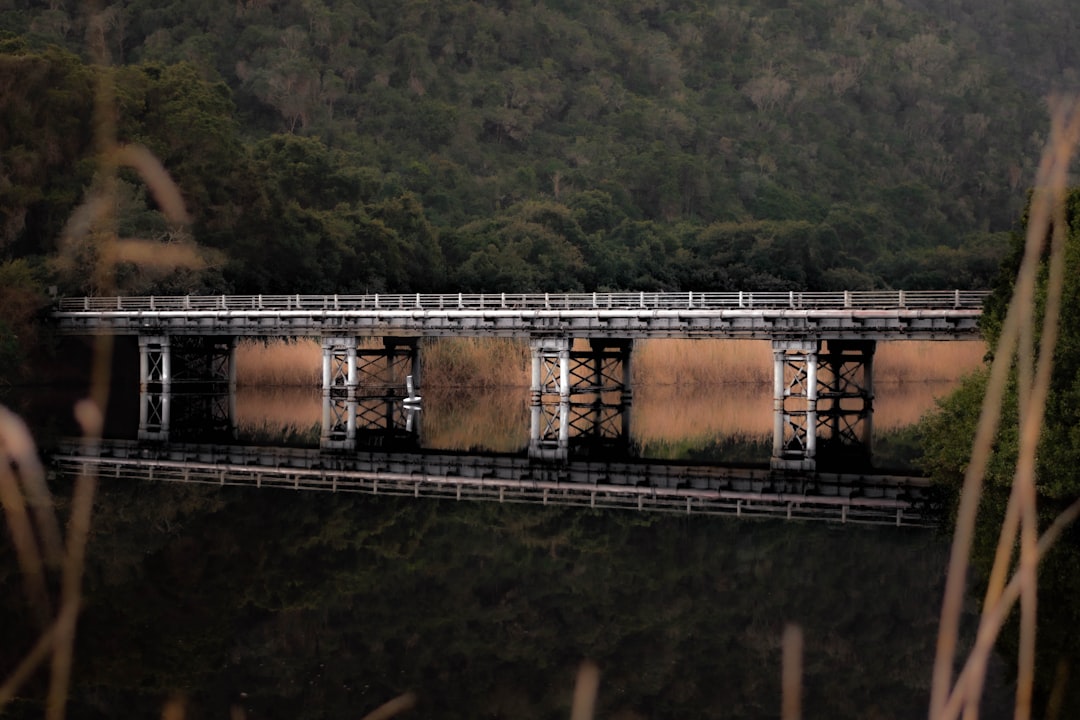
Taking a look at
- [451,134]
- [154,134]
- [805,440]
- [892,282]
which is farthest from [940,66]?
[805,440]

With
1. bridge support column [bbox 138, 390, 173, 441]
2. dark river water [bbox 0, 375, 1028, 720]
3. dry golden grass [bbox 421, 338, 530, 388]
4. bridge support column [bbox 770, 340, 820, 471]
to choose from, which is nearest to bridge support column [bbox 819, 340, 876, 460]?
bridge support column [bbox 770, 340, 820, 471]

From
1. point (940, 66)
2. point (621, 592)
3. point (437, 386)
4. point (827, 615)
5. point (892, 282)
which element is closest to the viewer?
point (827, 615)

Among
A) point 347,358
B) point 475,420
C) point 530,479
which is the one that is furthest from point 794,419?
point 530,479

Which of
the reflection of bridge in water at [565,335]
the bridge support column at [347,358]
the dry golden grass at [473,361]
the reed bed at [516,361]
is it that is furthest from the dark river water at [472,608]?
the reed bed at [516,361]

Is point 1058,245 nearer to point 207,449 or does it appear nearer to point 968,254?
point 207,449

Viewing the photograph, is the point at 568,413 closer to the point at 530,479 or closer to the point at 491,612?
the point at 530,479

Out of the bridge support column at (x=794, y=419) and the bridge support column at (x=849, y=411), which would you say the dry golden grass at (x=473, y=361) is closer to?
the bridge support column at (x=849, y=411)
